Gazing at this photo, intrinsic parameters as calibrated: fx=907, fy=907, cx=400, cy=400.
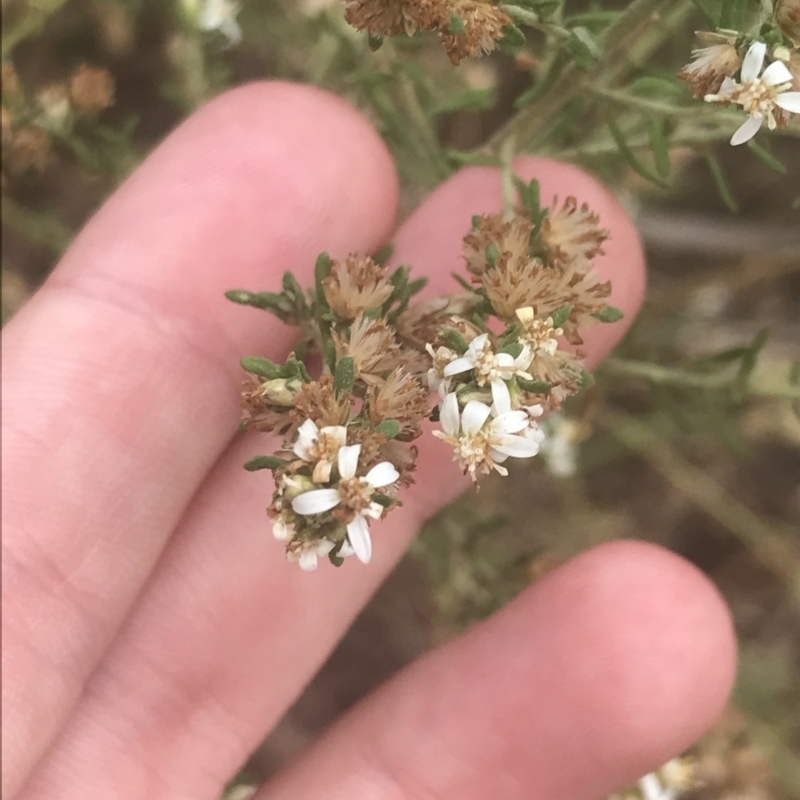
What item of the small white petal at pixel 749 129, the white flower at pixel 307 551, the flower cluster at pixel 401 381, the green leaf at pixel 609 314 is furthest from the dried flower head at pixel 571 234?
the white flower at pixel 307 551

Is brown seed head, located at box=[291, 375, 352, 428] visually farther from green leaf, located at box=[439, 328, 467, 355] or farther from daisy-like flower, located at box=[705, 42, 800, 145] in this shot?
daisy-like flower, located at box=[705, 42, 800, 145]

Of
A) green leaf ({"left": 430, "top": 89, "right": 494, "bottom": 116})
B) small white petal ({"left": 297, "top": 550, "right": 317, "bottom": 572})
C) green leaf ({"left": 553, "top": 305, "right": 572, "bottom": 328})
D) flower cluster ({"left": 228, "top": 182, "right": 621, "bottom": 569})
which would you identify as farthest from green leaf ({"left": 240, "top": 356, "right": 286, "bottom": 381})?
green leaf ({"left": 430, "top": 89, "right": 494, "bottom": 116})

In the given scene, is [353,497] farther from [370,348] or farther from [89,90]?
[89,90]

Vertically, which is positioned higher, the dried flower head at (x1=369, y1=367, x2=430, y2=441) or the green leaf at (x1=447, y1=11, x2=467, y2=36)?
the green leaf at (x1=447, y1=11, x2=467, y2=36)

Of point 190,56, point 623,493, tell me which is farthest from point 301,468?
point 623,493

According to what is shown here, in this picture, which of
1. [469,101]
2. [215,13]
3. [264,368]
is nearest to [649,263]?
[469,101]

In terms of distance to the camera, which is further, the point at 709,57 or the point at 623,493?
the point at 623,493

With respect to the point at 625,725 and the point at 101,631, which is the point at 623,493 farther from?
the point at 101,631

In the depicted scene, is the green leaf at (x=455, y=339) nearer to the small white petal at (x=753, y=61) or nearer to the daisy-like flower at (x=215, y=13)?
the small white petal at (x=753, y=61)
